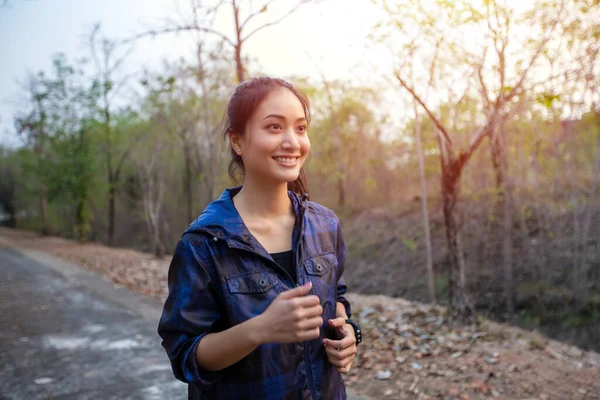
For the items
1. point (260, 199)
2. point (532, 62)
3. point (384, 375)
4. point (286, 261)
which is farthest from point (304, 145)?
point (532, 62)

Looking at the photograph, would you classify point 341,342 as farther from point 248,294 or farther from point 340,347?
point 248,294

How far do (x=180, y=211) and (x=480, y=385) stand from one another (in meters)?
27.3

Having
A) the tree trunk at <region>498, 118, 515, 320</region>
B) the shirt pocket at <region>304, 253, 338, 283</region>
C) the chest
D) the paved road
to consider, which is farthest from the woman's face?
the tree trunk at <region>498, 118, 515, 320</region>

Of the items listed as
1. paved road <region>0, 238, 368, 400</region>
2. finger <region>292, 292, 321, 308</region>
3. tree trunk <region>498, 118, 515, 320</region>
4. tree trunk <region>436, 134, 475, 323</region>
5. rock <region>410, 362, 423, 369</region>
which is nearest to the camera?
finger <region>292, 292, 321, 308</region>

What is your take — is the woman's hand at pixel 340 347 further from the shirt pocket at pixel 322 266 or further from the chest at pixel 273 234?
the chest at pixel 273 234

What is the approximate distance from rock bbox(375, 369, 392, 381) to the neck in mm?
3050

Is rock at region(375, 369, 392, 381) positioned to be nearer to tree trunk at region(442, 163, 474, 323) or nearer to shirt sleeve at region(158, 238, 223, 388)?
tree trunk at region(442, 163, 474, 323)

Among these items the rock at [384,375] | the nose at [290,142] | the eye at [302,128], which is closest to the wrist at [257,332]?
the nose at [290,142]

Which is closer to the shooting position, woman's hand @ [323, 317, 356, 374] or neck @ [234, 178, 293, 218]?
woman's hand @ [323, 317, 356, 374]

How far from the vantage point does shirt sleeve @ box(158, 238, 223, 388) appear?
4.55 ft

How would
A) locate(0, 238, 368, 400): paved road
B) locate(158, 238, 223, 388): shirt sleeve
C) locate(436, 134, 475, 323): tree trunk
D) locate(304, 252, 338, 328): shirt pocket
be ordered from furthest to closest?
locate(436, 134, 475, 323): tree trunk
locate(0, 238, 368, 400): paved road
locate(304, 252, 338, 328): shirt pocket
locate(158, 238, 223, 388): shirt sleeve

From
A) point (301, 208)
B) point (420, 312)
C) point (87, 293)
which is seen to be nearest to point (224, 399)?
point (301, 208)

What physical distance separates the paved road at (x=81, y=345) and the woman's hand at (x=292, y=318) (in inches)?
116

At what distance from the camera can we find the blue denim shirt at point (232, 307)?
1404 mm
